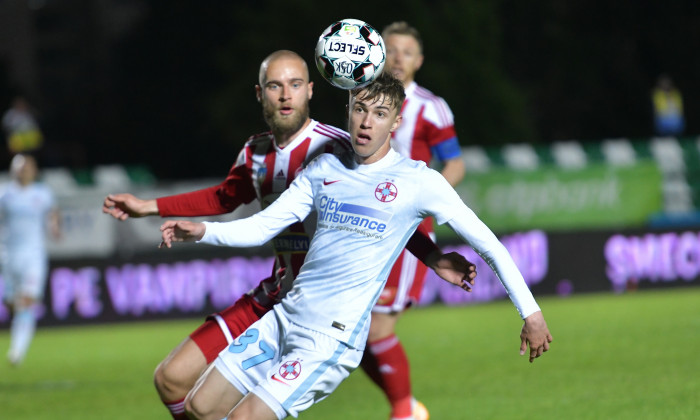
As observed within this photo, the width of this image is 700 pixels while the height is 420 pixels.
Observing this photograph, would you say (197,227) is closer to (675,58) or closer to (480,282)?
(480,282)

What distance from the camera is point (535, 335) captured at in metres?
5.03

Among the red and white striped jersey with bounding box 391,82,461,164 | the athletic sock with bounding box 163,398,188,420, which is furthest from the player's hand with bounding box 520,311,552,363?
the red and white striped jersey with bounding box 391,82,461,164

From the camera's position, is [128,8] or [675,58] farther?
[128,8]

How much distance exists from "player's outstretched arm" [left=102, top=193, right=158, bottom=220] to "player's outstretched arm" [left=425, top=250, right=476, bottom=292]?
1.58m

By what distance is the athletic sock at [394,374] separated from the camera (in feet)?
23.7

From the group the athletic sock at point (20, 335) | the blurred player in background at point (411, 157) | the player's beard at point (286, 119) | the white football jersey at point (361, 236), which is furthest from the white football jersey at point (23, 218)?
the white football jersey at point (361, 236)

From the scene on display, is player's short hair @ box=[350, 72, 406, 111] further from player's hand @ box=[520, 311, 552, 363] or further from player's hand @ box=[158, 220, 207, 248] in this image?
player's hand @ box=[520, 311, 552, 363]

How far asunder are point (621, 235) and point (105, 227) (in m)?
7.15

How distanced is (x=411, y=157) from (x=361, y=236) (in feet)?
7.68

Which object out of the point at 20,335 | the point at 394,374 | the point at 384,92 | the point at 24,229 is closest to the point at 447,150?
the point at 394,374

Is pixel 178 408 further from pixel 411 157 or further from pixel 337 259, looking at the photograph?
pixel 411 157

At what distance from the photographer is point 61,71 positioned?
67.1 meters

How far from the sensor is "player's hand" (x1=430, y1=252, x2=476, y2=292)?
5.24 metres

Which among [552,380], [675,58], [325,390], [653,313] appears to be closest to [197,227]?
[325,390]
